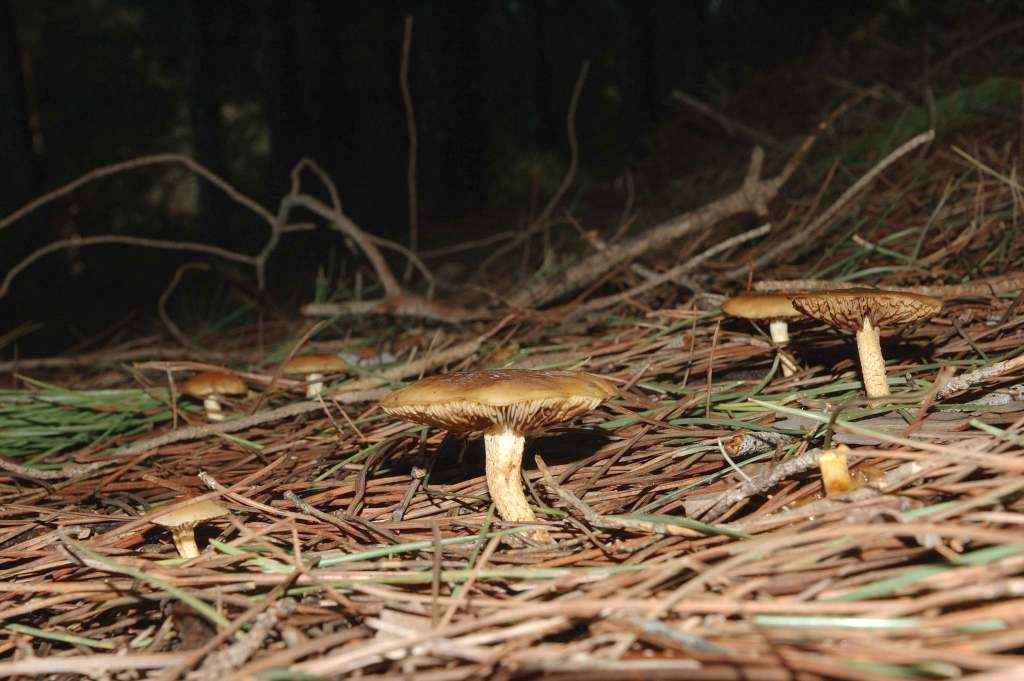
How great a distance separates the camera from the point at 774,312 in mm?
1897

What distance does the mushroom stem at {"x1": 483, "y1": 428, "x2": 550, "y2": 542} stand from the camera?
154 cm

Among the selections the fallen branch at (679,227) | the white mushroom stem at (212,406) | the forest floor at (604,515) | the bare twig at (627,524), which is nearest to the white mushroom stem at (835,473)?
the forest floor at (604,515)

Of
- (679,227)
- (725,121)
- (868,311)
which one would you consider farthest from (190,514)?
(725,121)

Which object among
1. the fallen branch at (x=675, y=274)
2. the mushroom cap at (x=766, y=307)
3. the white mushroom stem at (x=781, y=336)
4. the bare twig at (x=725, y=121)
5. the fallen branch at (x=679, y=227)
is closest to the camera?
the mushroom cap at (x=766, y=307)

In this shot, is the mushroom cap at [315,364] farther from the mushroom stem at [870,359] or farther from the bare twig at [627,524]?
the mushroom stem at [870,359]

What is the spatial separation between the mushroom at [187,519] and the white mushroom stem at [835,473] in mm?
1260

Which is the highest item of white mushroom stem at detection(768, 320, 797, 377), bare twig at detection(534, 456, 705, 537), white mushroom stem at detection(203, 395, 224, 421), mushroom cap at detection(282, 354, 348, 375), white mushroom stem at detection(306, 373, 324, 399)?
white mushroom stem at detection(768, 320, 797, 377)

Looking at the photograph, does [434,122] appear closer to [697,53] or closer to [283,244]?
[283,244]

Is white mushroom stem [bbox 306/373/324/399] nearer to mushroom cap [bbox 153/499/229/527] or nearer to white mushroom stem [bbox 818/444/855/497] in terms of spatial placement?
mushroom cap [bbox 153/499/229/527]

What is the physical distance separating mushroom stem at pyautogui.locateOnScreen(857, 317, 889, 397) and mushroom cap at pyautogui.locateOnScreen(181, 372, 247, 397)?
2.08 metres

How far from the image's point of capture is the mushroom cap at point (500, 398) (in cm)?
136

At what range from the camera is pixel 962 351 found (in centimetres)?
193

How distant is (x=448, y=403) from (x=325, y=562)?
1.30 ft

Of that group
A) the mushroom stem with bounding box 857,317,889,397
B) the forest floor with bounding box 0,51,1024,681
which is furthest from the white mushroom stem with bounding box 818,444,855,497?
the mushroom stem with bounding box 857,317,889,397
